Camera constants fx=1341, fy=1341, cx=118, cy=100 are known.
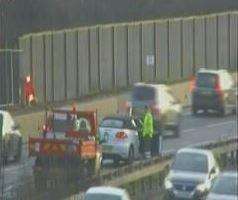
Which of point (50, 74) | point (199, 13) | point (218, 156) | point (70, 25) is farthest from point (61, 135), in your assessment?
point (199, 13)

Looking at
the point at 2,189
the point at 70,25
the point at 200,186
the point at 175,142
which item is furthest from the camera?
the point at 70,25

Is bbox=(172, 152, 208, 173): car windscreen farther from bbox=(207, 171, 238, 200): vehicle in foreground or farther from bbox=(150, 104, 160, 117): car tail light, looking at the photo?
bbox=(150, 104, 160, 117): car tail light

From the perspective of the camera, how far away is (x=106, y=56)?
6006 centimetres

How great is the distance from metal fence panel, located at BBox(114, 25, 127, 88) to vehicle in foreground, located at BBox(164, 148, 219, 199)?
28561 millimetres

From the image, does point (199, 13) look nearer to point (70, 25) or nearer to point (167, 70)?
point (167, 70)

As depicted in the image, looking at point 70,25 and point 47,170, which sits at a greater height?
point 70,25

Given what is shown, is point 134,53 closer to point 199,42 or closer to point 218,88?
point 199,42

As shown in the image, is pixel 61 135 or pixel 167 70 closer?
pixel 61 135

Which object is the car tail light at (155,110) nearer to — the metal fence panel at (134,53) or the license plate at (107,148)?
the license plate at (107,148)

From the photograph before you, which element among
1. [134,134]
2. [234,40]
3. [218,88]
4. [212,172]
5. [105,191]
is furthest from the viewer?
[234,40]

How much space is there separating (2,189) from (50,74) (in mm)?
27531

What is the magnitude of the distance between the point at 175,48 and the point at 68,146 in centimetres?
3533

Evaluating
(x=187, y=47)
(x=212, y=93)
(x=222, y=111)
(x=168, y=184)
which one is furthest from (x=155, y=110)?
(x=187, y=47)

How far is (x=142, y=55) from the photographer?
63.4 m
